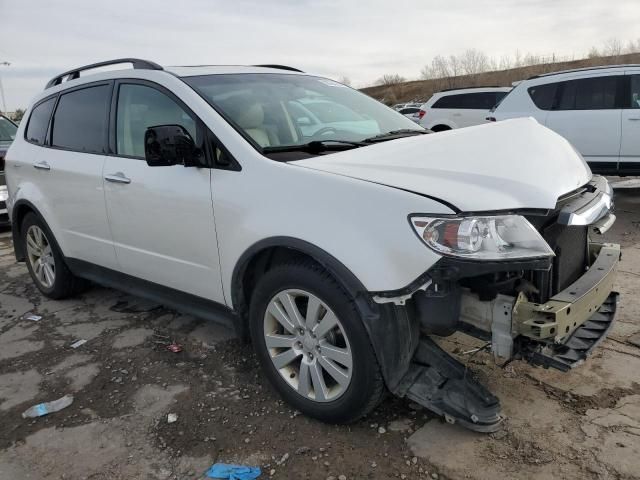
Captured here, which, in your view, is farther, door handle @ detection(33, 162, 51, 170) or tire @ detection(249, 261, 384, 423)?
door handle @ detection(33, 162, 51, 170)

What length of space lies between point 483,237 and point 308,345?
1.04 m

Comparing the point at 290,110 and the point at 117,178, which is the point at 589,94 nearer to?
the point at 290,110

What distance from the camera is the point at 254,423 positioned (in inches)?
112

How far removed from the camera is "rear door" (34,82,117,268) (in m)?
3.89

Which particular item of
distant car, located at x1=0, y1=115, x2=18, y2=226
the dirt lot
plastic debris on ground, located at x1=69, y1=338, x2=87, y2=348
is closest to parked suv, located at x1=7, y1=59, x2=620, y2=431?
the dirt lot

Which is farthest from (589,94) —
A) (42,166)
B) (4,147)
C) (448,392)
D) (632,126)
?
(4,147)

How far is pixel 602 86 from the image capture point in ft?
26.4

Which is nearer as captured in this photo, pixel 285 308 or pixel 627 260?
pixel 285 308

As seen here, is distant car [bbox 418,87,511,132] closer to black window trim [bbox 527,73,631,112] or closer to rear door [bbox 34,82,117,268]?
black window trim [bbox 527,73,631,112]

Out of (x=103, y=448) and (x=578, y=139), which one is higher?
(x=578, y=139)

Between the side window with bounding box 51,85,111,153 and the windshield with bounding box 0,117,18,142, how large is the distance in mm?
4991

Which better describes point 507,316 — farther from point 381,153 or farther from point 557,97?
point 557,97

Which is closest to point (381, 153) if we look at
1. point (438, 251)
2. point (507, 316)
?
point (438, 251)

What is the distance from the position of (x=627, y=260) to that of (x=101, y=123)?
475 cm
